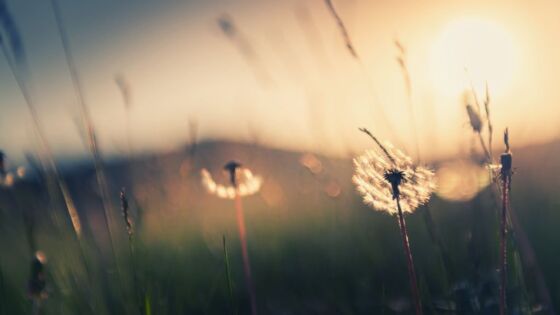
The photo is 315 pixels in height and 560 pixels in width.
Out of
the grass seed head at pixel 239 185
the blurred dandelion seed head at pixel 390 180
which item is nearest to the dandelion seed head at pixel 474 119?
the blurred dandelion seed head at pixel 390 180

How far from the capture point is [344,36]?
2084 mm

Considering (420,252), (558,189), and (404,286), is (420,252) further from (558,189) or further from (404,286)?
(558,189)

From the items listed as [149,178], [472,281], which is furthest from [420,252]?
[149,178]

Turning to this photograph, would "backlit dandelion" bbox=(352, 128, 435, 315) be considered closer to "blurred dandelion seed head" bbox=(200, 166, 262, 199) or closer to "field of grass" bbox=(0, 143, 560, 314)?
"field of grass" bbox=(0, 143, 560, 314)

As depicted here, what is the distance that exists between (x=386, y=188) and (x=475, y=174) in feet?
4.16

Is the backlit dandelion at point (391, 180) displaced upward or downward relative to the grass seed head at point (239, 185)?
downward

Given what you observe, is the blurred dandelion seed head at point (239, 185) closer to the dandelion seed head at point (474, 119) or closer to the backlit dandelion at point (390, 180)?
the backlit dandelion at point (390, 180)

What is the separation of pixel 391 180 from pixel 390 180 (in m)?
0.01

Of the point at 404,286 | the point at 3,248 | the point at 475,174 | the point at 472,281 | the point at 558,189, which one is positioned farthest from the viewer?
the point at 558,189

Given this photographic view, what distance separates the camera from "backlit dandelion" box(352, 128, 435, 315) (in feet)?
5.53

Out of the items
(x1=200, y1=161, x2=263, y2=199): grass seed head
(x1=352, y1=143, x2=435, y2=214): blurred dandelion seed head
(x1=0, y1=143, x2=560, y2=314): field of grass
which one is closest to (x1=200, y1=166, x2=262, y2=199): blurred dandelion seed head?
(x1=200, y1=161, x2=263, y2=199): grass seed head

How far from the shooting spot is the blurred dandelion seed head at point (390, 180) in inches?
66.6

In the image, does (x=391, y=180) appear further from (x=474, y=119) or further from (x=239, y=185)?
(x=239, y=185)

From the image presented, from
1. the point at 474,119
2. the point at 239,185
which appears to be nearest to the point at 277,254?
the point at 239,185
